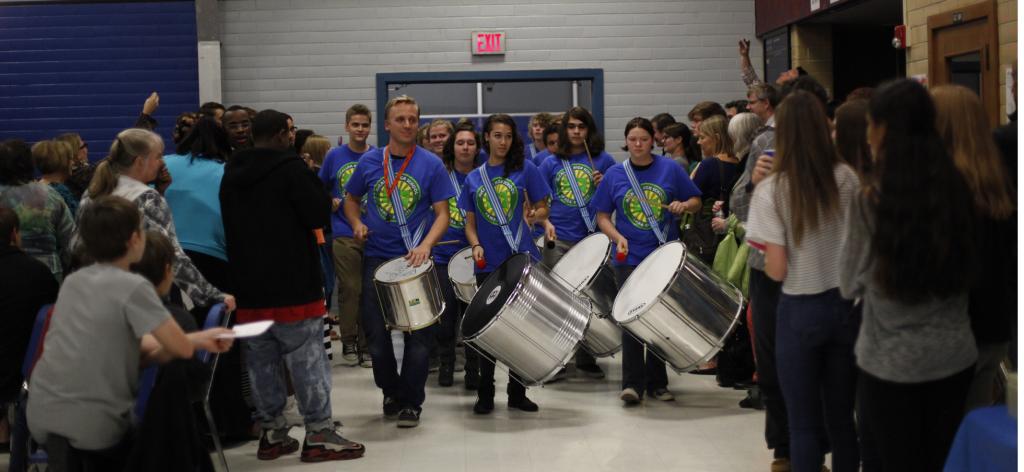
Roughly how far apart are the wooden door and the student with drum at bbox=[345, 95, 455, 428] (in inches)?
118

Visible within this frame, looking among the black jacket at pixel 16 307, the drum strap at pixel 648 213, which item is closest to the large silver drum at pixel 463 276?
the drum strap at pixel 648 213

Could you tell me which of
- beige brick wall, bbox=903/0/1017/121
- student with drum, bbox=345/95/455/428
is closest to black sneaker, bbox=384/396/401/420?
student with drum, bbox=345/95/455/428

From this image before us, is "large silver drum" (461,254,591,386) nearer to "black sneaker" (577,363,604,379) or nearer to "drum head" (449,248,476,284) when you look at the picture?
"drum head" (449,248,476,284)

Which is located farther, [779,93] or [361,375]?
[361,375]

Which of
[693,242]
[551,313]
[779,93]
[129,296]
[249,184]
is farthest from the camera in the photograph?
[693,242]

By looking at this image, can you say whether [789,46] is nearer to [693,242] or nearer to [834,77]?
[834,77]

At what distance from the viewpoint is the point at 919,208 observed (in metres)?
2.75

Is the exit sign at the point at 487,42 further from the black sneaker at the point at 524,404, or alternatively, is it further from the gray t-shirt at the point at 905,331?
the gray t-shirt at the point at 905,331

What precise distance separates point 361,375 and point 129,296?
12.0 feet

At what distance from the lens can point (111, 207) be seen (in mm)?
3195

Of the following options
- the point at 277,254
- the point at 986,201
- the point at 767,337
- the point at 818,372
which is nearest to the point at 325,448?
the point at 277,254

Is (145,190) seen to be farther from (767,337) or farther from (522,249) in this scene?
(767,337)

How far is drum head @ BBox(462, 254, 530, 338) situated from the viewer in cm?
492

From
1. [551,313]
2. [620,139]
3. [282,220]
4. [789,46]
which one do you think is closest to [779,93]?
[551,313]
